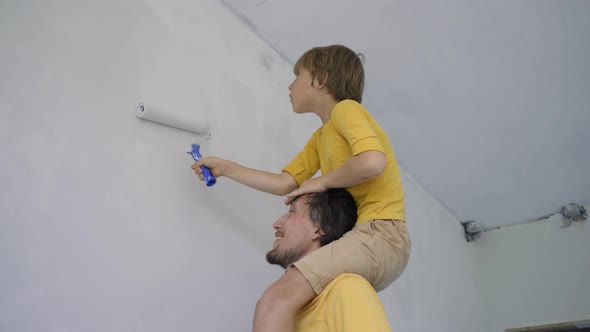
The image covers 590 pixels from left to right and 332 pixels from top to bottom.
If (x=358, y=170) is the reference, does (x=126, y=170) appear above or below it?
above

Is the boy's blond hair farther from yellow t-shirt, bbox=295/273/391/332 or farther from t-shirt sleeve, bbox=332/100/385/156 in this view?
yellow t-shirt, bbox=295/273/391/332

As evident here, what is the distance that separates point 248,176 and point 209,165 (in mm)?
114

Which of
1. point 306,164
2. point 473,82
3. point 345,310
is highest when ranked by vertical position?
point 473,82

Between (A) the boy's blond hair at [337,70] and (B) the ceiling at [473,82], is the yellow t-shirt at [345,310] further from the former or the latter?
(B) the ceiling at [473,82]

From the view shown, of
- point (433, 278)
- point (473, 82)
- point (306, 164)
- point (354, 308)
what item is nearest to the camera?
point (354, 308)

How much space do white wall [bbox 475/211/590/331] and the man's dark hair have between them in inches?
81.2

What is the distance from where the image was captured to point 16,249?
3.94 ft

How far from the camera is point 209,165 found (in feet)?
5.31

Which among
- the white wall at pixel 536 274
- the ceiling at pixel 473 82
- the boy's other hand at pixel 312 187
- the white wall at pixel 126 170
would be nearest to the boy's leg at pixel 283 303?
the boy's other hand at pixel 312 187

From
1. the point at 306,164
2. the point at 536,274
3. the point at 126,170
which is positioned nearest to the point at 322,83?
the point at 306,164

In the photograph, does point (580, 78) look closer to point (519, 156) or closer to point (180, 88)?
point (519, 156)

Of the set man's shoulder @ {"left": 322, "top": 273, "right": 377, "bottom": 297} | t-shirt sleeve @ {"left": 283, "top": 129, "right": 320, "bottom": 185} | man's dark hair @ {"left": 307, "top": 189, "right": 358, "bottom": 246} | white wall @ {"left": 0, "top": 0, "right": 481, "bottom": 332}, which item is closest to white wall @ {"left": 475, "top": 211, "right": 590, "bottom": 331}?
white wall @ {"left": 0, "top": 0, "right": 481, "bottom": 332}

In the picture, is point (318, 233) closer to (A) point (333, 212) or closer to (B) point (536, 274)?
(A) point (333, 212)

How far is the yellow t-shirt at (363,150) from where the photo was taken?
4.60 feet
